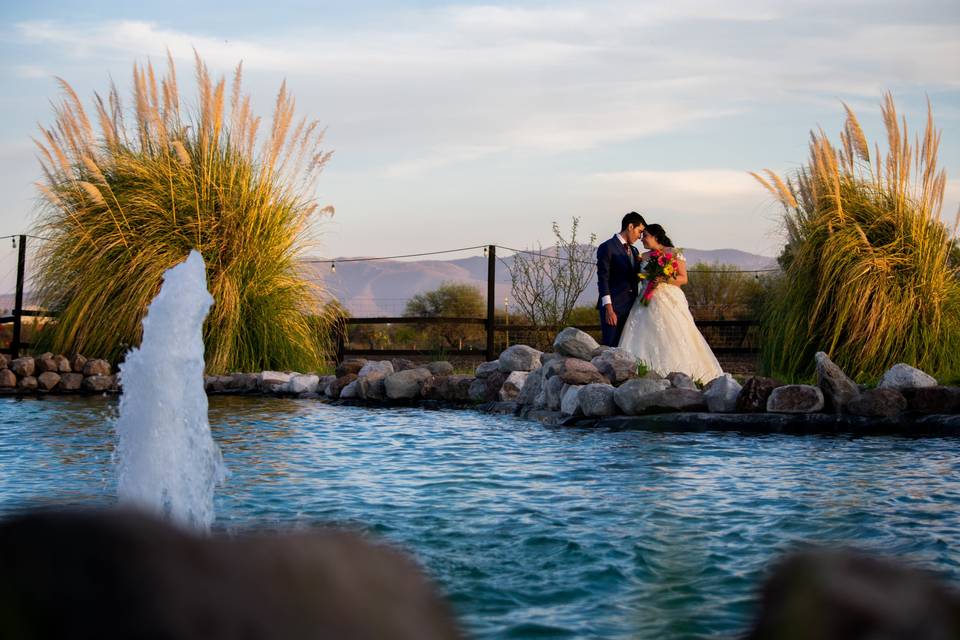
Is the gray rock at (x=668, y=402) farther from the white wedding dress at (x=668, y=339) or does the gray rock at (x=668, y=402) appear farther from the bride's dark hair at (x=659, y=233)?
the bride's dark hair at (x=659, y=233)

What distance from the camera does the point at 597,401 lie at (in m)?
7.51

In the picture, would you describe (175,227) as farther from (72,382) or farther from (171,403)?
(171,403)

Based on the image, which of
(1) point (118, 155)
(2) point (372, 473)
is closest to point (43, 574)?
(2) point (372, 473)

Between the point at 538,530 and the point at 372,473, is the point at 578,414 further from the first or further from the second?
the point at 538,530

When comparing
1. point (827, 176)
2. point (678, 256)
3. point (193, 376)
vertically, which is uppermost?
point (827, 176)

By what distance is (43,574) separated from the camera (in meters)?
0.90

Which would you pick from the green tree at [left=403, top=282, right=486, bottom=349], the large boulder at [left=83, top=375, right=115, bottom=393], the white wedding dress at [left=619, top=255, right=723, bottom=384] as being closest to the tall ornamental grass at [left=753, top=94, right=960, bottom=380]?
the white wedding dress at [left=619, top=255, right=723, bottom=384]

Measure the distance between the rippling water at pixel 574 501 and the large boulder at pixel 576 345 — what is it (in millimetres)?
1570

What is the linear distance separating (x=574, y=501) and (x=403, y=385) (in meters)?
5.29

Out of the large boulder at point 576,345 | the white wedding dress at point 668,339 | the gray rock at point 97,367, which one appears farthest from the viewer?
the gray rock at point 97,367

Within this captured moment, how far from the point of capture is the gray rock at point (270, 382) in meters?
10.0

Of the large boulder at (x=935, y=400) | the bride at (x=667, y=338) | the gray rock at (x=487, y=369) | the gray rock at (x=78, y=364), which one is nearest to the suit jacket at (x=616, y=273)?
the bride at (x=667, y=338)

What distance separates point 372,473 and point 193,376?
1.20 meters

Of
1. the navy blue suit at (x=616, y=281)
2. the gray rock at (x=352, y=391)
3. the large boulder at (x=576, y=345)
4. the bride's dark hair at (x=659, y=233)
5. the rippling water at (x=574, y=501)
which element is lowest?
the rippling water at (x=574, y=501)
